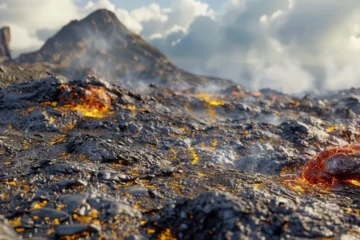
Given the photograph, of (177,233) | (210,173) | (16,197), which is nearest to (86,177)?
(16,197)

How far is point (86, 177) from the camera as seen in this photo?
8.84 meters

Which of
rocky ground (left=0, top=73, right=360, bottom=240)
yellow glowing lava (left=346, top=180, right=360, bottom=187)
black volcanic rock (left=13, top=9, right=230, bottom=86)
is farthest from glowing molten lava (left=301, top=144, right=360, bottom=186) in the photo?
black volcanic rock (left=13, top=9, right=230, bottom=86)

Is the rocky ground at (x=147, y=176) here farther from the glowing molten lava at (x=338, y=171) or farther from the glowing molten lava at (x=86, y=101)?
the glowing molten lava at (x=338, y=171)

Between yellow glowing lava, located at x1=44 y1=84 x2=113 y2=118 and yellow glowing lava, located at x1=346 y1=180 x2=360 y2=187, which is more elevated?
yellow glowing lava, located at x1=44 y1=84 x2=113 y2=118

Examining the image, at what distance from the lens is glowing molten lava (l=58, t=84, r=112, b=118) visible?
19859 mm

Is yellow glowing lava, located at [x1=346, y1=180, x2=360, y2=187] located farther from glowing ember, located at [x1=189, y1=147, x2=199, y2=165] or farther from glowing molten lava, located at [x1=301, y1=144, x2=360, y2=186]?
glowing ember, located at [x1=189, y1=147, x2=199, y2=165]

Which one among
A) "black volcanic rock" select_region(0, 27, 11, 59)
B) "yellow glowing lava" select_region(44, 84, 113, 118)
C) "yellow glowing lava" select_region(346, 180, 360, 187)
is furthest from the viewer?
"black volcanic rock" select_region(0, 27, 11, 59)

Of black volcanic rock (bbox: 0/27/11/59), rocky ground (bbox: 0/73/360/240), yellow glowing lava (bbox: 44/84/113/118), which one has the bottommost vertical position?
rocky ground (bbox: 0/73/360/240)

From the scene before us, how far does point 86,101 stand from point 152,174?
12.9 metres

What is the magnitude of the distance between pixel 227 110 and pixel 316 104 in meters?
18.6

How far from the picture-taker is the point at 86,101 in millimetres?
20781

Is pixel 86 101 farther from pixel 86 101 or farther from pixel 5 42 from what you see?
pixel 5 42

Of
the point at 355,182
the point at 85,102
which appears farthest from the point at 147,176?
the point at 85,102

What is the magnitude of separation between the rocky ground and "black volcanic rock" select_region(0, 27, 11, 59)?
182685mm
